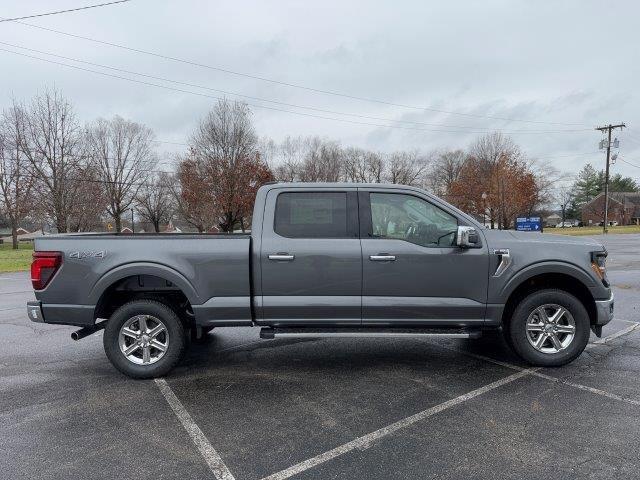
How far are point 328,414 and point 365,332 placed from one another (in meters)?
1.02

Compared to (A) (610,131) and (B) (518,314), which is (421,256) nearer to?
(B) (518,314)

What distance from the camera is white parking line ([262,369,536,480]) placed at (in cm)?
285

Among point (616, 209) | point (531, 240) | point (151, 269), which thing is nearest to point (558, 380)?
point (531, 240)

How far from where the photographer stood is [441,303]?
14.5 feet

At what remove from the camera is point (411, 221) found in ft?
14.7

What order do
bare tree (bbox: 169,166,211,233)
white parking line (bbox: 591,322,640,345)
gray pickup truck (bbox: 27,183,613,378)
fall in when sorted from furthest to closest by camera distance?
bare tree (bbox: 169,166,211,233) < white parking line (bbox: 591,322,640,345) < gray pickup truck (bbox: 27,183,613,378)

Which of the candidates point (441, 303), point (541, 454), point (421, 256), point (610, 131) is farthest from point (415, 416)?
point (610, 131)

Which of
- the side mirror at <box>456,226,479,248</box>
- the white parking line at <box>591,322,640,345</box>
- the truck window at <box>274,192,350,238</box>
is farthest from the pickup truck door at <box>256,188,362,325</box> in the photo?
the white parking line at <box>591,322,640,345</box>

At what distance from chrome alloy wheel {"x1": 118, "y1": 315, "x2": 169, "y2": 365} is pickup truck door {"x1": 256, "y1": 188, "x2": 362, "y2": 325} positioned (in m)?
1.05

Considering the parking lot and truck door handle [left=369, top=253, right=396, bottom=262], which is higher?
truck door handle [left=369, top=253, right=396, bottom=262]

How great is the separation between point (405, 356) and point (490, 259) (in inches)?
62.2

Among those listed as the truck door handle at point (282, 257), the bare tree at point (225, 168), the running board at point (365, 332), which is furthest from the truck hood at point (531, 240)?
the bare tree at point (225, 168)

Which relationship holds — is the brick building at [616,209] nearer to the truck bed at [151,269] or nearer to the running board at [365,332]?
the running board at [365,332]

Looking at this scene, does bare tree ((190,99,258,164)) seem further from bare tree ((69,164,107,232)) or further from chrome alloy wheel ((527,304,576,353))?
chrome alloy wheel ((527,304,576,353))
